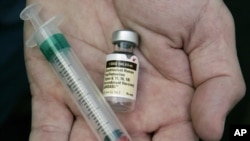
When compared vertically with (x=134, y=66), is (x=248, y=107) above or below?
below

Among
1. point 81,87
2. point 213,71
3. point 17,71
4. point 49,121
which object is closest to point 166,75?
point 213,71

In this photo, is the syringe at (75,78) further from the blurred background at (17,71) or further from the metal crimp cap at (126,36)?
the blurred background at (17,71)

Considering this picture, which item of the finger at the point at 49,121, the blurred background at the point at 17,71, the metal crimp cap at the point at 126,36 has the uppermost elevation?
the metal crimp cap at the point at 126,36

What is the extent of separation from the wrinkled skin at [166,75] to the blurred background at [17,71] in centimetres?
37

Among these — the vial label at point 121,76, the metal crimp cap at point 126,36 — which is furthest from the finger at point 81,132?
the metal crimp cap at point 126,36

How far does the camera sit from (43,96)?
4.34ft

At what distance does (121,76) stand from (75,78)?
149 mm

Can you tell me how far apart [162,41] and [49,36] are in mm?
329

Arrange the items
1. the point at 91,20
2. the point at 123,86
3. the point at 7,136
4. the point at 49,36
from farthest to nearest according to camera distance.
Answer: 1. the point at 7,136
2. the point at 91,20
3. the point at 49,36
4. the point at 123,86

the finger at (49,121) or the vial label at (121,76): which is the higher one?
the vial label at (121,76)

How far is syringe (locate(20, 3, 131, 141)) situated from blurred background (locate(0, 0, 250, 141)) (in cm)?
39

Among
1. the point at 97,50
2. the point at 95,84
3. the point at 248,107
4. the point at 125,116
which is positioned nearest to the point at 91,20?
the point at 97,50

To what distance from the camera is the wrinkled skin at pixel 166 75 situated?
1177mm

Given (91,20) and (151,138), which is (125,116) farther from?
(91,20)
